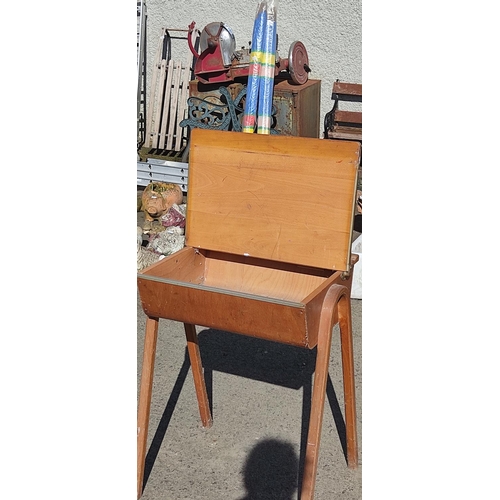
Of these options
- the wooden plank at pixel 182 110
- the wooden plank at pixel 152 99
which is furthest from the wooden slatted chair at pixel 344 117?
the wooden plank at pixel 152 99

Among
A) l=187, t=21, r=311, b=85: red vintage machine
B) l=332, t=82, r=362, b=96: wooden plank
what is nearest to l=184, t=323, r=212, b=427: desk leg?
l=187, t=21, r=311, b=85: red vintage machine

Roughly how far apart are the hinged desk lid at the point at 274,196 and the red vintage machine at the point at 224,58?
3.03 m

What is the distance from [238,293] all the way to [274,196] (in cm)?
36

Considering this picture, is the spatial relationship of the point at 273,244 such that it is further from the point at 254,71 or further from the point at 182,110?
the point at 182,110

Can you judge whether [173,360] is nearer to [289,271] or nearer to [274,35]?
[289,271]

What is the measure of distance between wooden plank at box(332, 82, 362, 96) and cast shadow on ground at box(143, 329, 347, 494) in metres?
2.51

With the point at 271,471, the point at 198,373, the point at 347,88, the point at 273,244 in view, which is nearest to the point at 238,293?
the point at 273,244

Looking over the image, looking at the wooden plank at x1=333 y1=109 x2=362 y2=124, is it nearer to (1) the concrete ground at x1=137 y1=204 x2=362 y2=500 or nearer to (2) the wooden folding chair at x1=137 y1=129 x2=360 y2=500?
(1) the concrete ground at x1=137 y1=204 x2=362 y2=500

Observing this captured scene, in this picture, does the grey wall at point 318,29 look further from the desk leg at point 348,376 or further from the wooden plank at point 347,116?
the desk leg at point 348,376

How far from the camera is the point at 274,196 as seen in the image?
7.79 ft

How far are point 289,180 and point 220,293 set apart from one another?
417mm

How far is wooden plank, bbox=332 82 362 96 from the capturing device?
5.60 m

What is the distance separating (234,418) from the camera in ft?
10.1

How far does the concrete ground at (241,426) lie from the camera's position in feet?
8.79
